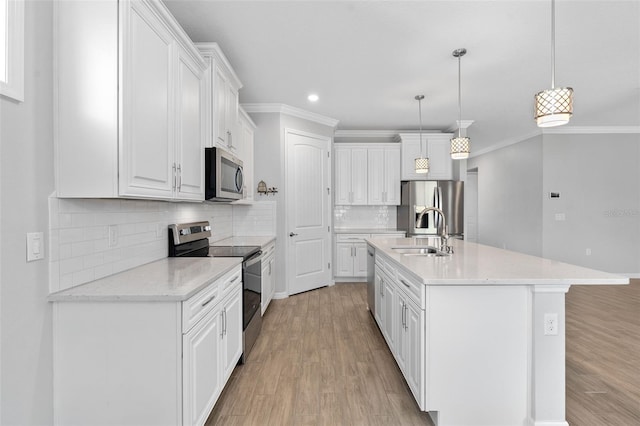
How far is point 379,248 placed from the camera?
3043 millimetres

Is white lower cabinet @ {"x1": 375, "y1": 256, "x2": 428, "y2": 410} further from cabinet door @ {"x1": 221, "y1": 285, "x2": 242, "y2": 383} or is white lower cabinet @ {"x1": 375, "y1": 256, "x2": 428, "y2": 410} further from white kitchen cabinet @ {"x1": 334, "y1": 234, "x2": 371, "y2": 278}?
white kitchen cabinet @ {"x1": 334, "y1": 234, "x2": 371, "y2": 278}

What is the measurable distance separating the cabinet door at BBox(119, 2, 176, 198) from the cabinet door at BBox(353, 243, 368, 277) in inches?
152

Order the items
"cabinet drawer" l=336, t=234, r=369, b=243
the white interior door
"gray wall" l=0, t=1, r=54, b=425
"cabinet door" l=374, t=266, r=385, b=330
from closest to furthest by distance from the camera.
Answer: "gray wall" l=0, t=1, r=54, b=425 → "cabinet door" l=374, t=266, r=385, b=330 → the white interior door → "cabinet drawer" l=336, t=234, r=369, b=243

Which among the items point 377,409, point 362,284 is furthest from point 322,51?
point 362,284

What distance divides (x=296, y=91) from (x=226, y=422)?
348cm

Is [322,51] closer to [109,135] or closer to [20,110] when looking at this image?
[109,135]

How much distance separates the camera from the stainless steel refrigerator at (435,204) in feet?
17.5

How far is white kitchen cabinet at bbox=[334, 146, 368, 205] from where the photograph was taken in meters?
5.65

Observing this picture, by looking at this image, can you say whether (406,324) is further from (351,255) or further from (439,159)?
(439,159)

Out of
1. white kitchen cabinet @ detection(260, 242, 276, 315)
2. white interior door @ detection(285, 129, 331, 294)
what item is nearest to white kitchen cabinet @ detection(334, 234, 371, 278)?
white interior door @ detection(285, 129, 331, 294)

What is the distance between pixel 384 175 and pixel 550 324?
4.11 meters

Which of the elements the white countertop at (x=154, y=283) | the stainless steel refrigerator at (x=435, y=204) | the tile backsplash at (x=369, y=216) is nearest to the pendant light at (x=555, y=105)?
the white countertop at (x=154, y=283)

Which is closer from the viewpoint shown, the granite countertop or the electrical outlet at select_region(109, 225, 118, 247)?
the electrical outlet at select_region(109, 225, 118, 247)

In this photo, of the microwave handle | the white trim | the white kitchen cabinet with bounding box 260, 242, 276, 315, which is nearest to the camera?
the microwave handle
